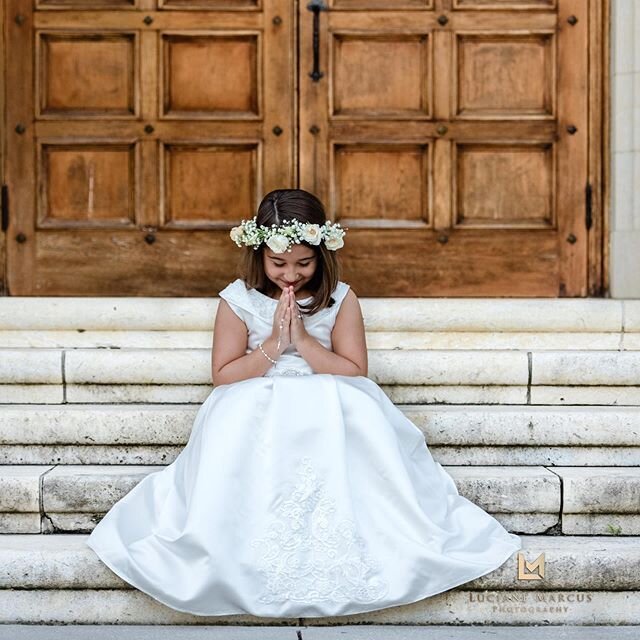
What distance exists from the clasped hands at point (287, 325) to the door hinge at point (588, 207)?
205 cm

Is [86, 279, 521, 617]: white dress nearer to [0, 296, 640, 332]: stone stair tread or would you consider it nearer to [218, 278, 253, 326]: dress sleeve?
[218, 278, 253, 326]: dress sleeve

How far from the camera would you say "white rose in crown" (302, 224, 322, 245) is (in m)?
3.61

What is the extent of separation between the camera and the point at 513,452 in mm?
3857

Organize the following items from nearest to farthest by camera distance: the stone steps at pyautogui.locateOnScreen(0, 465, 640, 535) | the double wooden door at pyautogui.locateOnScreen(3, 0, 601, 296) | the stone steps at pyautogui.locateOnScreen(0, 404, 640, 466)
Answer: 1. the stone steps at pyautogui.locateOnScreen(0, 465, 640, 535)
2. the stone steps at pyautogui.locateOnScreen(0, 404, 640, 466)
3. the double wooden door at pyautogui.locateOnScreen(3, 0, 601, 296)

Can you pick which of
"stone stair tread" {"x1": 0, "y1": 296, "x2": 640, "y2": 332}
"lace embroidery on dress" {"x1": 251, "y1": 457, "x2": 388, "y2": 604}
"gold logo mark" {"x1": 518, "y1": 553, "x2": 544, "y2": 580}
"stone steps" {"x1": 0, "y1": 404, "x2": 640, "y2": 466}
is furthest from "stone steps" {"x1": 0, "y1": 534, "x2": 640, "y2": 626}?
"stone stair tread" {"x1": 0, "y1": 296, "x2": 640, "y2": 332}

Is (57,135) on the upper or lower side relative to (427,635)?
upper

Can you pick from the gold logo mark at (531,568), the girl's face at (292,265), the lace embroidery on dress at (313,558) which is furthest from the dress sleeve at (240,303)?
the gold logo mark at (531,568)

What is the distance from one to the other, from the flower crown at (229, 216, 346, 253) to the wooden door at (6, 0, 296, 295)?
4.60 ft

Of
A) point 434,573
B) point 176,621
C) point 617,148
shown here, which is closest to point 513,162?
point 617,148

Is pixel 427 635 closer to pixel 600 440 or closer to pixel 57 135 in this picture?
pixel 600 440

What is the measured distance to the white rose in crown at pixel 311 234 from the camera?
3.61 meters

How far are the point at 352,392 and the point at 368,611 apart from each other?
0.67 metres

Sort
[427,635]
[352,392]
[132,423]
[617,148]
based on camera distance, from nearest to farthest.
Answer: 1. [427,635]
2. [352,392]
3. [132,423]
4. [617,148]

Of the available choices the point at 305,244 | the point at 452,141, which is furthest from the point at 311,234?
the point at 452,141
